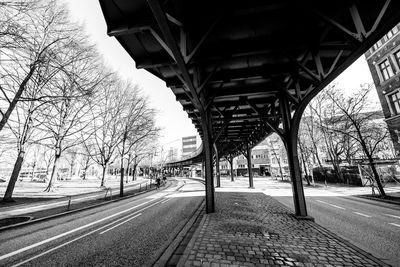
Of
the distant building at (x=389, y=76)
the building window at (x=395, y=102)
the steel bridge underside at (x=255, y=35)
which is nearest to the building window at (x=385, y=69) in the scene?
the distant building at (x=389, y=76)

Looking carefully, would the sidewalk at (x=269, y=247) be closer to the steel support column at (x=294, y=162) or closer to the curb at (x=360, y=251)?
the curb at (x=360, y=251)

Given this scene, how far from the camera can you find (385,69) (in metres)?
19.2

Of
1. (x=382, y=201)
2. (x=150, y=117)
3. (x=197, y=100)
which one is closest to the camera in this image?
(x=197, y=100)

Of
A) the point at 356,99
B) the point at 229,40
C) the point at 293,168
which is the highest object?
the point at 356,99

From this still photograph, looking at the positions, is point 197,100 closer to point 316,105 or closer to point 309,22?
point 309,22

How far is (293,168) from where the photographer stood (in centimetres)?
671

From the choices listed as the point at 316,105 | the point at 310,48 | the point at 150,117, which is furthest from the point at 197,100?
the point at 316,105

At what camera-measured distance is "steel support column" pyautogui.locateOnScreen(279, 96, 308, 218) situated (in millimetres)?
6570

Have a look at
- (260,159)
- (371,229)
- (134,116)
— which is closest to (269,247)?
(371,229)

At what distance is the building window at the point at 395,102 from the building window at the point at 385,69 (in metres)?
2.38

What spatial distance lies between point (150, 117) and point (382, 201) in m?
20.7

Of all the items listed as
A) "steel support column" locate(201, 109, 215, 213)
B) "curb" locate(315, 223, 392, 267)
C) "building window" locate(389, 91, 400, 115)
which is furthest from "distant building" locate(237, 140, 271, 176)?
"curb" locate(315, 223, 392, 267)

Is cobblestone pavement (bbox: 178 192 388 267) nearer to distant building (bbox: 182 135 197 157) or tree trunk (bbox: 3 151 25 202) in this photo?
tree trunk (bbox: 3 151 25 202)

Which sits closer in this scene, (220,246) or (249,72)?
(220,246)
